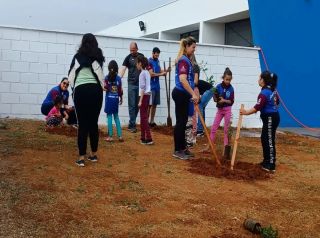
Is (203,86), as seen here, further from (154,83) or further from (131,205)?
(131,205)

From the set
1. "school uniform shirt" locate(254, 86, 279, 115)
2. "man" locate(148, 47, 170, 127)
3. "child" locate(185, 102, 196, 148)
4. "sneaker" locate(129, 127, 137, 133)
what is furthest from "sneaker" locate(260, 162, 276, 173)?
"man" locate(148, 47, 170, 127)

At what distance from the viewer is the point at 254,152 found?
862cm

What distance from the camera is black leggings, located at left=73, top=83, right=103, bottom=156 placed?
6.18 m

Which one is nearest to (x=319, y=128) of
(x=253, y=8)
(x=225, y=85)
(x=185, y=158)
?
(x=253, y=8)

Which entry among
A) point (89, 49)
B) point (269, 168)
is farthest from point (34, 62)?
point (269, 168)

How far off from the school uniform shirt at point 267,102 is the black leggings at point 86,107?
238 cm

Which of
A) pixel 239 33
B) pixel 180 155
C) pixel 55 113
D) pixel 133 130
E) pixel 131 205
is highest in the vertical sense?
pixel 239 33

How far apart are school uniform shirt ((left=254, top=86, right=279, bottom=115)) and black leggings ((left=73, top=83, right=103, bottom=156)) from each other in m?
2.38

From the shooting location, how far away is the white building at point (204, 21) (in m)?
16.6

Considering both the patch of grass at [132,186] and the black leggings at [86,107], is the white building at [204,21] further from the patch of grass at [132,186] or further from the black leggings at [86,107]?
the patch of grass at [132,186]

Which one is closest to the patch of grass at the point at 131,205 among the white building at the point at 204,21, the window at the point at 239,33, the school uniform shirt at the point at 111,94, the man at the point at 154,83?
the school uniform shirt at the point at 111,94

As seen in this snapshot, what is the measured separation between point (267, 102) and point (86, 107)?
2704 millimetres

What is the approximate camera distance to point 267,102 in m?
6.85

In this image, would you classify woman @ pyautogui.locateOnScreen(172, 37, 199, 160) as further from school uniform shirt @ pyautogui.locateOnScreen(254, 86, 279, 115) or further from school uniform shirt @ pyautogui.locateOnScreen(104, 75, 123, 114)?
school uniform shirt @ pyautogui.locateOnScreen(104, 75, 123, 114)
